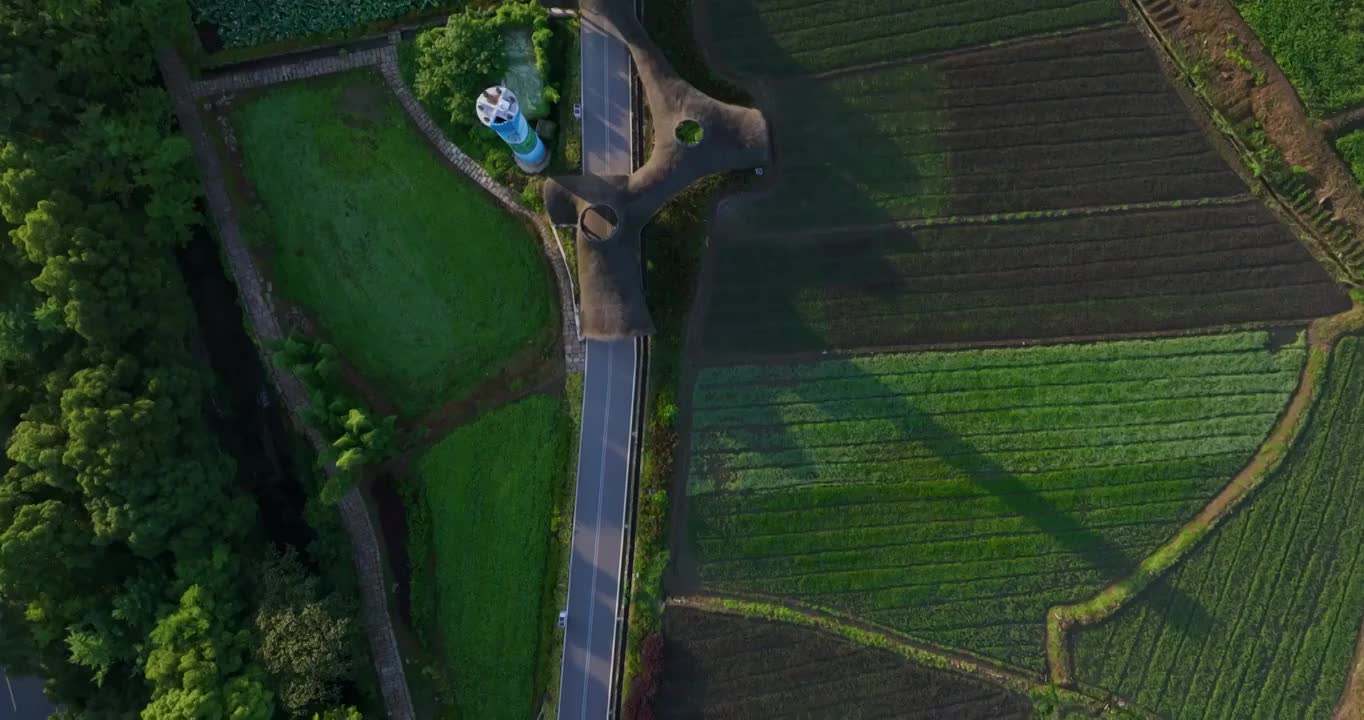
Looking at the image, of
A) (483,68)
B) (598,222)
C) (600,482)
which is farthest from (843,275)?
(483,68)

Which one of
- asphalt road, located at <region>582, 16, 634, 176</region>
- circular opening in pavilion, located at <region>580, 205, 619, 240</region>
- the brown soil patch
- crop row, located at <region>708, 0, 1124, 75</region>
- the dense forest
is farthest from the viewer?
crop row, located at <region>708, 0, 1124, 75</region>

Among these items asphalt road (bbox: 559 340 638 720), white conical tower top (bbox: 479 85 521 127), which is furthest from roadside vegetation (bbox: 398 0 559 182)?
asphalt road (bbox: 559 340 638 720)

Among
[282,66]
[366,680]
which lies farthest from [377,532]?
[282,66]

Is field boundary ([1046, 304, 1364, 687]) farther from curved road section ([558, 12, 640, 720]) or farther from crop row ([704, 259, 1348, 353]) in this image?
curved road section ([558, 12, 640, 720])

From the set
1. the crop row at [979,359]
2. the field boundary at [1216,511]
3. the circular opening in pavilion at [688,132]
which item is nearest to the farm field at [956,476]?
the crop row at [979,359]

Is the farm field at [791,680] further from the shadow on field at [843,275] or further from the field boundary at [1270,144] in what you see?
the field boundary at [1270,144]

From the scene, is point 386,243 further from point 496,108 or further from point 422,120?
point 496,108

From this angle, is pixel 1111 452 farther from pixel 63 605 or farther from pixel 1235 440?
pixel 63 605
